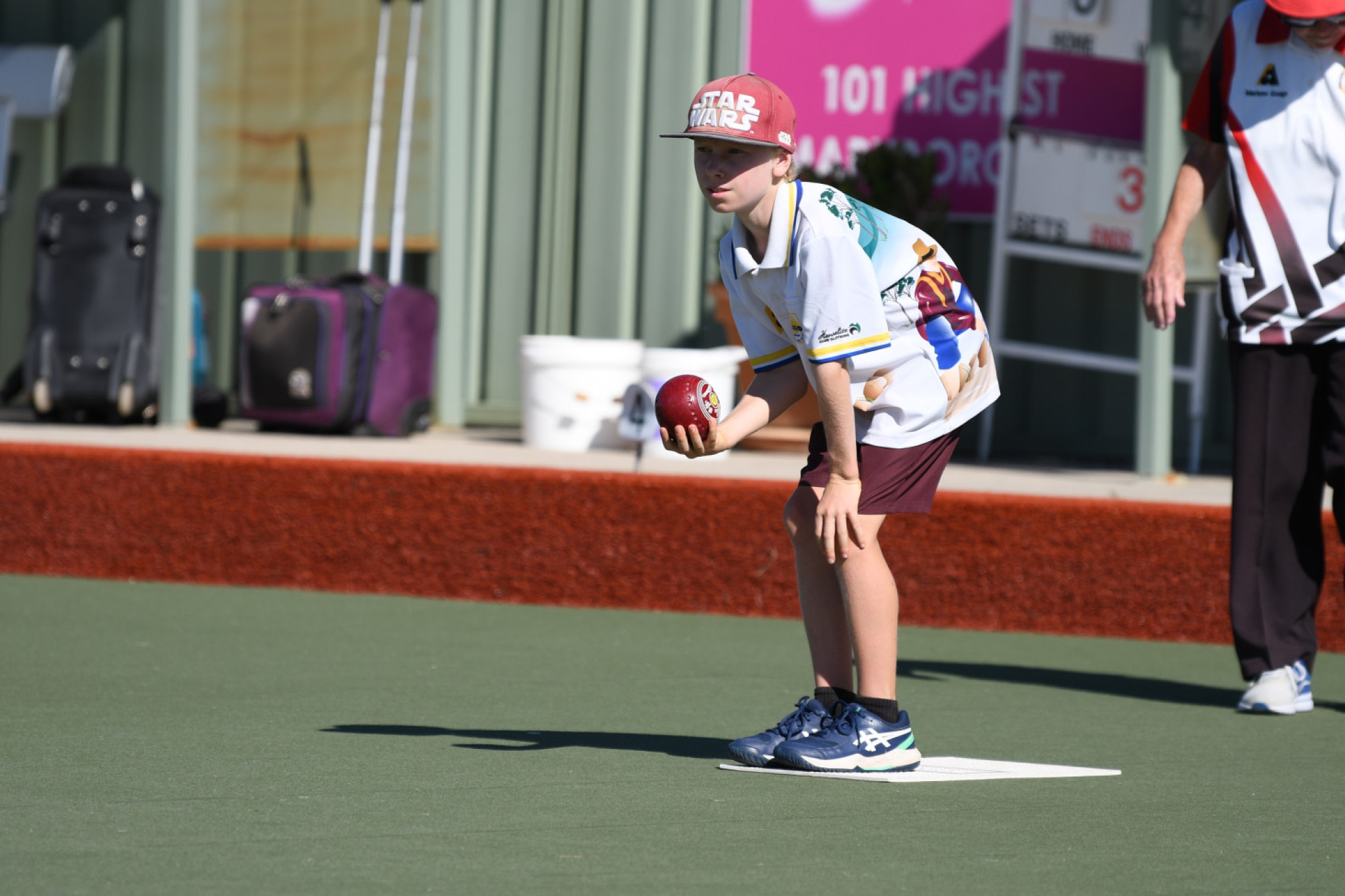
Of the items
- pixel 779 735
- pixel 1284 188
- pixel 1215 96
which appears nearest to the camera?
pixel 779 735

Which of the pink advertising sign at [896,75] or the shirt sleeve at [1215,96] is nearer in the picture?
the shirt sleeve at [1215,96]

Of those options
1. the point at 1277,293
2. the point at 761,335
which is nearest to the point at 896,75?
the point at 1277,293

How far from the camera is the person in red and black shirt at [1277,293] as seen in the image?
3559mm

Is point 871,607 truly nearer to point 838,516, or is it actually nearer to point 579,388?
point 838,516

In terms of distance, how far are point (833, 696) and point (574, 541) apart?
1.88 meters

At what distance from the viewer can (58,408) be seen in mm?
6629

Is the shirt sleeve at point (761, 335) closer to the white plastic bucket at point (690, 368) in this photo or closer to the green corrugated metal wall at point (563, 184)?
the white plastic bucket at point (690, 368)

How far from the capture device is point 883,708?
2879 millimetres

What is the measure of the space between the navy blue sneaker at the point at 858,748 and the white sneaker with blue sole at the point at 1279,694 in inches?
39.6

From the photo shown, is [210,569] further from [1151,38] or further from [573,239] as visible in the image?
[1151,38]

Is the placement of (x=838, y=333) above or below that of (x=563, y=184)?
below

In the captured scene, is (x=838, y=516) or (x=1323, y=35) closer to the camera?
(x=838, y=516)

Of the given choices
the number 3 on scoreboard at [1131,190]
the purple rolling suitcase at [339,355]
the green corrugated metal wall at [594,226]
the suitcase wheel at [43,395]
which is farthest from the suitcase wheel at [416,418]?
the number 3 on scoreboard at [1131,190]

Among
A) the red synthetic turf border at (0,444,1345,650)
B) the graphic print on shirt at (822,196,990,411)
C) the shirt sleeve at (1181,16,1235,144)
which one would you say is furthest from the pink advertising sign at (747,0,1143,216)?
the graphic print on shirt at (822,196,990,411)
